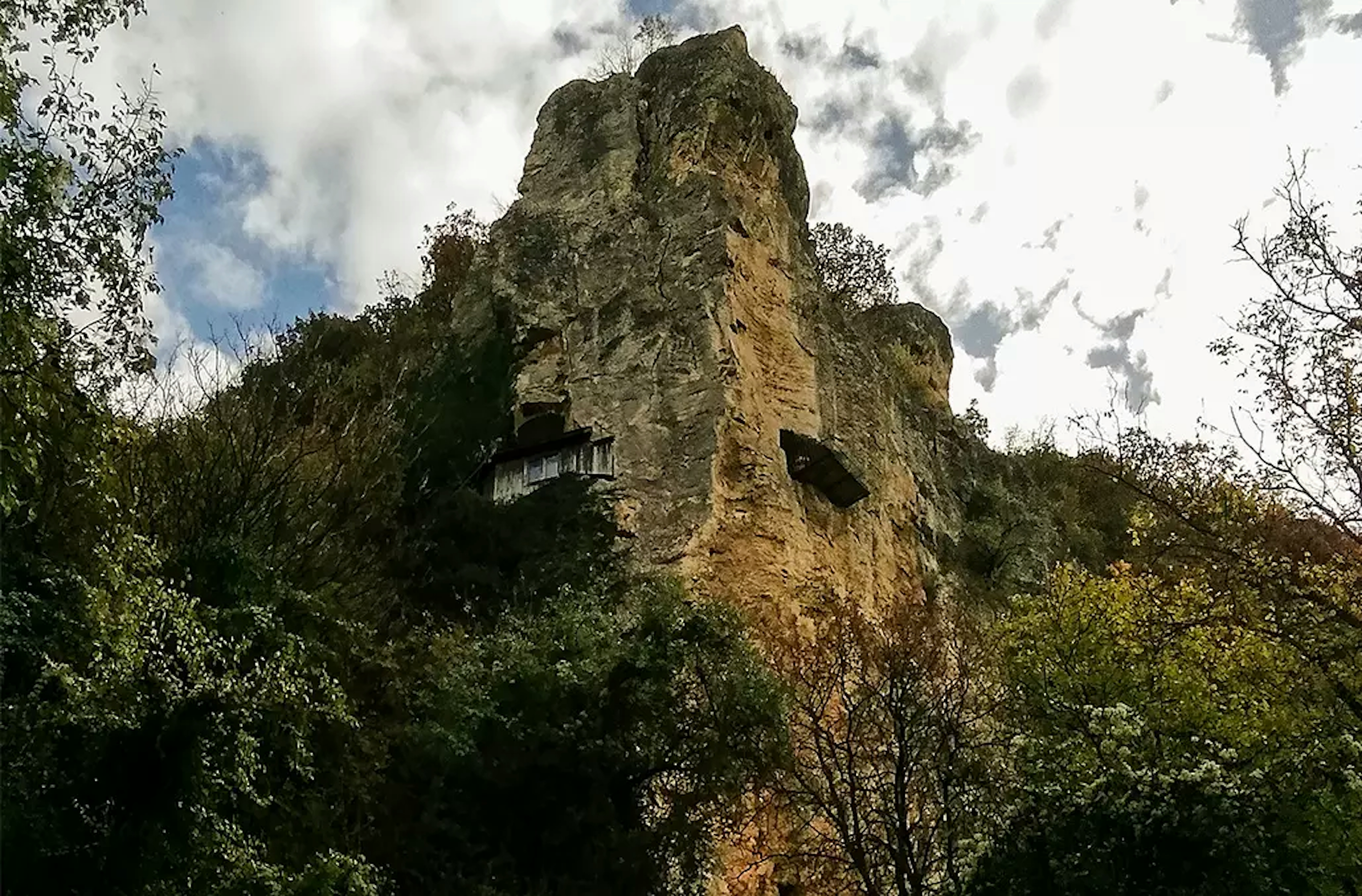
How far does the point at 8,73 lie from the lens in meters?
8.31

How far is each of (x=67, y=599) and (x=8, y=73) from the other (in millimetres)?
4397

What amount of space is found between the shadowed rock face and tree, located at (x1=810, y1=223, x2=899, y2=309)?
8665 millimetres

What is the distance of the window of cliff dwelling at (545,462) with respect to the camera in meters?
20.1

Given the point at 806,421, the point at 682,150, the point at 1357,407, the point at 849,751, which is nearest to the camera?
the point at 1357,407

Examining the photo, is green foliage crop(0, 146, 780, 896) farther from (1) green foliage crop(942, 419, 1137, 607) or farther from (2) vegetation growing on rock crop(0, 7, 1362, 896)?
(1) green foliage crop(942, 419, 1137, 607)

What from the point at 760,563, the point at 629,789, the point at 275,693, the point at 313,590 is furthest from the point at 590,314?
the point at 275,693

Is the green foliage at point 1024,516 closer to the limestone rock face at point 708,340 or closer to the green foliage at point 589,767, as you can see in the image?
the limestone rock face at point 708,340

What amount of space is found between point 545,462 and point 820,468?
5.39m

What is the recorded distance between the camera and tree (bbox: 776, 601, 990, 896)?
11.5 meters

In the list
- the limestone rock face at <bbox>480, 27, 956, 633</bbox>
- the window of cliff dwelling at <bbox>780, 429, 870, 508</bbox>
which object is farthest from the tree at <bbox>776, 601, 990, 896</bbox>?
the window of cliff dwelling at <bbox>780, 429, 870, 508</bbox>

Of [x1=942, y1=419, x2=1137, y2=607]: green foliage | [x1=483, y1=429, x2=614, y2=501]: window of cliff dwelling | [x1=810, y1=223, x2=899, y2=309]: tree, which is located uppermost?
[x1=810, y1=223, x2=899, y2=309]: tree

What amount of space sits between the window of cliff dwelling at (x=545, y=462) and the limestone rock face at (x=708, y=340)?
27 centimetres

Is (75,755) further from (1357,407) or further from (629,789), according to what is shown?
(1357,407)

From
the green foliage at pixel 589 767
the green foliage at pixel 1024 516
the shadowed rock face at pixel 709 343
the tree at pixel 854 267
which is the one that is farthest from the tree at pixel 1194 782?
the tree at pixel 854 267
